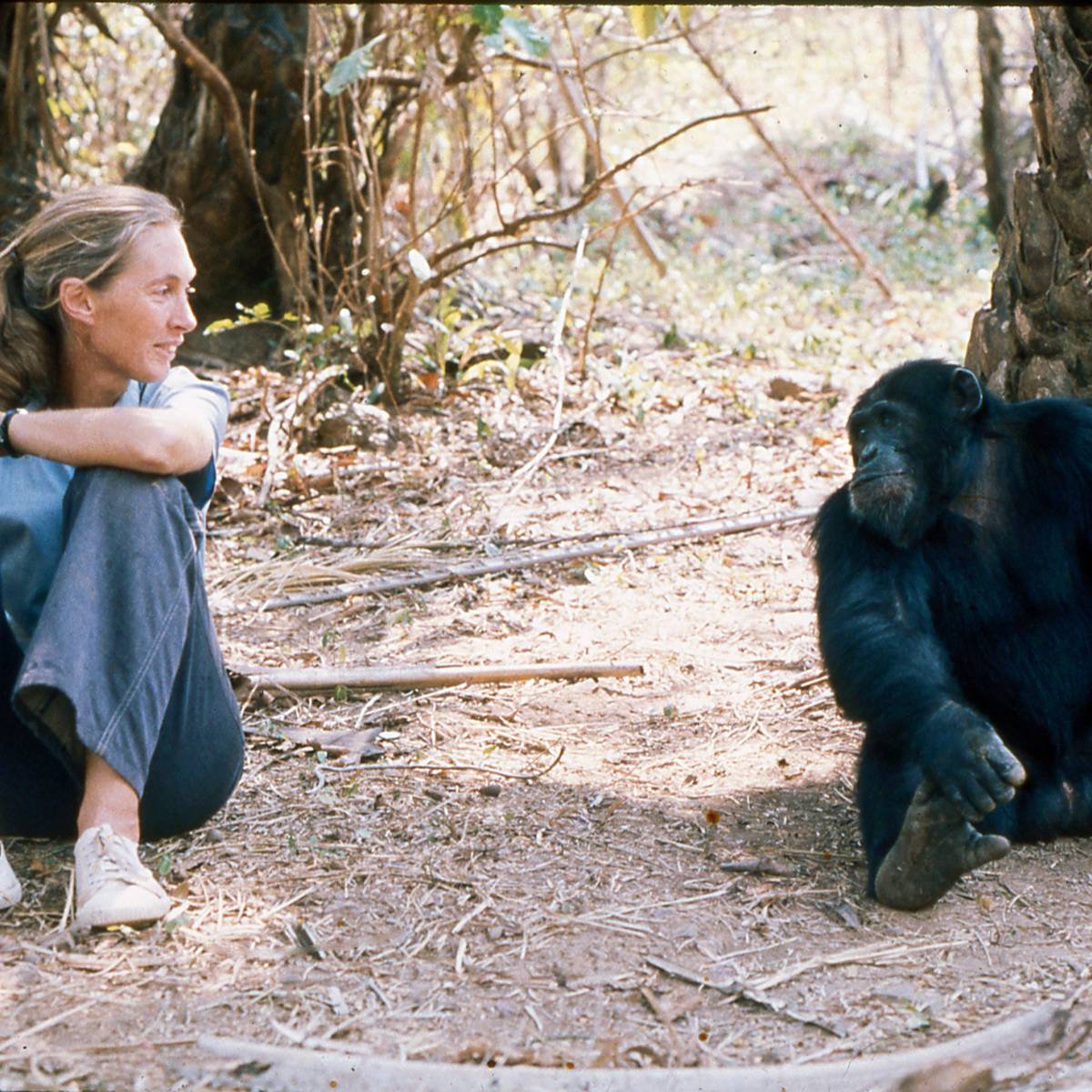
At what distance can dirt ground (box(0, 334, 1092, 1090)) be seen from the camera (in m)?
2.43

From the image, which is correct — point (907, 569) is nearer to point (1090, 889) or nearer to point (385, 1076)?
point (1090, 889)

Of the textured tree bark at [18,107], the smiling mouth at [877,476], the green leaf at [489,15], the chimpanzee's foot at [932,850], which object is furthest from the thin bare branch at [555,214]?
the chimpanzee's foot at [932,850]

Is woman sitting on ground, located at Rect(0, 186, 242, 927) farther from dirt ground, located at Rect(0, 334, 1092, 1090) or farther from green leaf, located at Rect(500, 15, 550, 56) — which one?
green leaf, located at Rect(500, 15, 550, 56)

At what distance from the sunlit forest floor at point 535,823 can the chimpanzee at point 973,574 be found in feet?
0.81

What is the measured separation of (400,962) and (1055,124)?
9.83ft

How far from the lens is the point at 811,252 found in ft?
40.3

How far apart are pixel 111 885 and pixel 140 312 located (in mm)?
1176

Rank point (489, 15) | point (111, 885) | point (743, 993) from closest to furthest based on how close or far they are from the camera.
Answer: point (743, 993) → point (111, 885) → point (489, 15)

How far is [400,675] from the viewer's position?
423 centimetres

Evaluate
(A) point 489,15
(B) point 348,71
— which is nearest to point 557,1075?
(A) point 489,15

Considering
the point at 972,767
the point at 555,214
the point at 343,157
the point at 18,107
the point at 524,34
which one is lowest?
the point at 972,767

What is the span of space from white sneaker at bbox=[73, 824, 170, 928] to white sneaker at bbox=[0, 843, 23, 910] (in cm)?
16

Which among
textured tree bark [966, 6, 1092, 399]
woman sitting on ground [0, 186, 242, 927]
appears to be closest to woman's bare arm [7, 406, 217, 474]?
woman sitting on ground [0, 186, 242, 927]

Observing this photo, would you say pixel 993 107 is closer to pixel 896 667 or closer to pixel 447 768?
pixel 896 667
